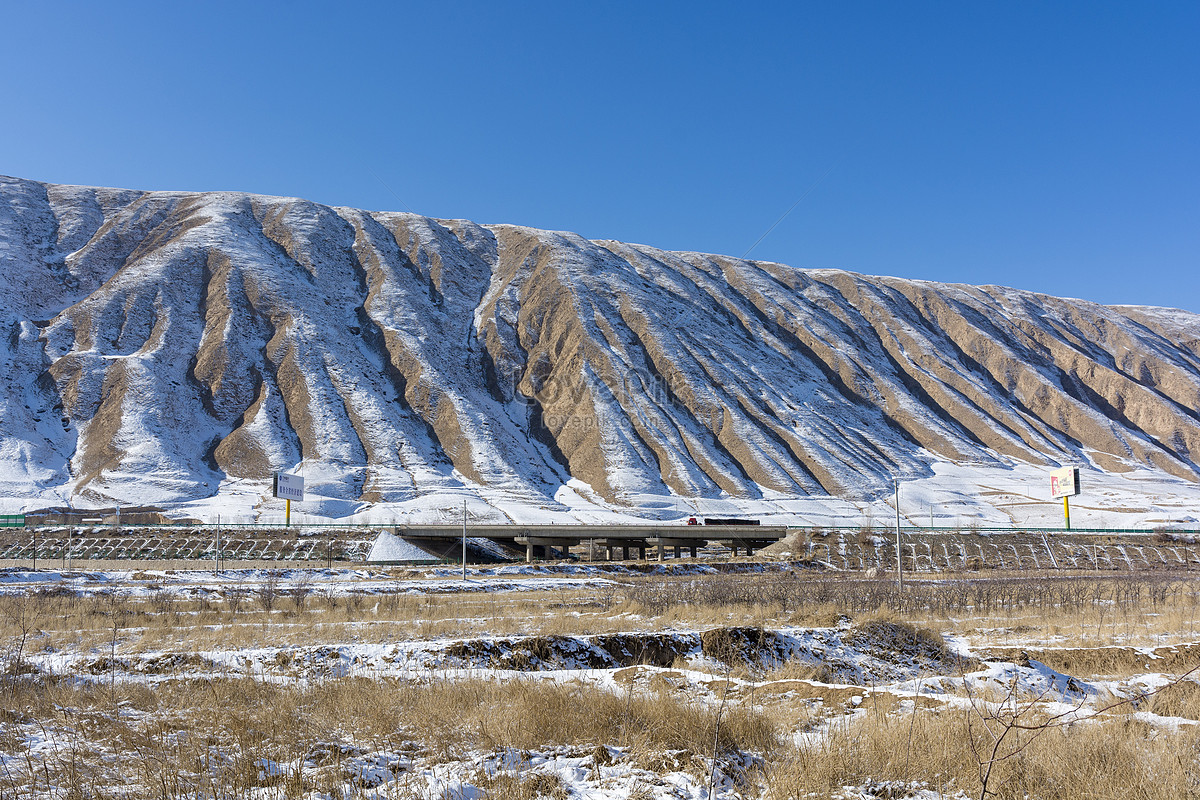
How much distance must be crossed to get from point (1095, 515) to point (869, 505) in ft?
88.2

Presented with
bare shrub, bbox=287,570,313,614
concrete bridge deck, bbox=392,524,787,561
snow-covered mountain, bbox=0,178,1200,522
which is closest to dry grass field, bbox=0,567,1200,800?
bare shrub, bbox=287,570,313,614

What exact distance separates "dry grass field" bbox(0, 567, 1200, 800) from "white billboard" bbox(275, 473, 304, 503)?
155 ft

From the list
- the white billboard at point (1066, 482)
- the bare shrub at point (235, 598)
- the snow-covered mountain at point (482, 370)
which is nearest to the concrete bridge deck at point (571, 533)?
the snow-covered mountain at point (482, 370)

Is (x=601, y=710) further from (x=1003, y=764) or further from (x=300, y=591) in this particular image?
(x=300, y=591)

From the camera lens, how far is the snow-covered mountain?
3578 inches

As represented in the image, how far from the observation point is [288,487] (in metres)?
67.3

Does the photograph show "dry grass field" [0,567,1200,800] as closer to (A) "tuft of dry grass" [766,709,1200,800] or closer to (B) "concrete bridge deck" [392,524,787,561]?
(A) "tuft of dry grass" [766,709,1200,800]

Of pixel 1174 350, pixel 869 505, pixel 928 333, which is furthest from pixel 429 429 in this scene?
pixel 1174 350

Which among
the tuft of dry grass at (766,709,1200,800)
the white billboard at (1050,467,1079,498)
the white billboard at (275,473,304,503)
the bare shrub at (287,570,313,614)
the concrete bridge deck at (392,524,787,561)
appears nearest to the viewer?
the tuft of dry grass at (766,709,1200,800)

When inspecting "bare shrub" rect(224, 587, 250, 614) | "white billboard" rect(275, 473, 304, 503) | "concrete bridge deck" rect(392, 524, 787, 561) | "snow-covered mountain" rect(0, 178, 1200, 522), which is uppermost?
"snow-covered mountain" rect(0, 178, 1200, 522)

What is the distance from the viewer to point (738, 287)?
16075cm

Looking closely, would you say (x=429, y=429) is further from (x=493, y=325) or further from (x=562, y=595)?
(x=562, y=595)

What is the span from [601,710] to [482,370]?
111978mm

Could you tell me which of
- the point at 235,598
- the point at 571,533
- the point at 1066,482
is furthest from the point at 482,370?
the point at 235,598
